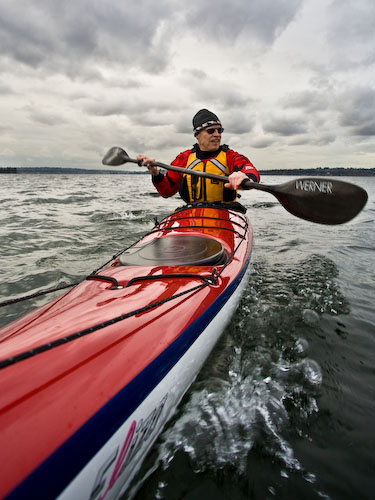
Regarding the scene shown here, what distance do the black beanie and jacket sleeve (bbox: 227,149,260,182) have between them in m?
0.50

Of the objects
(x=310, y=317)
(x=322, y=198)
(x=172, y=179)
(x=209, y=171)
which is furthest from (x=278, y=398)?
(x=172, y=179)

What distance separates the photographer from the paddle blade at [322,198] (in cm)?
262

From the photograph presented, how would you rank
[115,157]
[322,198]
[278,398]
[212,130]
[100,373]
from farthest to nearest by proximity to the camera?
1. [212,130]
2. [115,157]
3. [322,198]
4. [278,398]
5. [100,373]

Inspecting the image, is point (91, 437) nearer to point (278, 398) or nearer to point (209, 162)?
point (278, 398)

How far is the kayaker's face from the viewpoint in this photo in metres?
4.42

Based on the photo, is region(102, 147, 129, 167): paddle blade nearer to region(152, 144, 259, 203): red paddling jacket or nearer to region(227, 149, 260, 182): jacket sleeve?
region(152, 144, 259, 203): red paddling jacket

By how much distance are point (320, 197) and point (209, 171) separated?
2032 mm

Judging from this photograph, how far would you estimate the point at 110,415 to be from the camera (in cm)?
105

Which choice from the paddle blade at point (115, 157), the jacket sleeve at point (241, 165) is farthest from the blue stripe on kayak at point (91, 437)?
the paddle blade at point (115, 157)

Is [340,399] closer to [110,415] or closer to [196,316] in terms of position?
[196,316]

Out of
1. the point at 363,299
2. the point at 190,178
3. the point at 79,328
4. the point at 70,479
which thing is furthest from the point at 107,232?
the point at 70,479

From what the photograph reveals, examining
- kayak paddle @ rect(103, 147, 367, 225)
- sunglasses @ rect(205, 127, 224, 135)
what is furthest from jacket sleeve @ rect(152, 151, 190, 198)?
kayak paddle @ rect(103, 147, 367, 225)

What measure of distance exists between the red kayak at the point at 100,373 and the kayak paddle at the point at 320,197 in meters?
1.14

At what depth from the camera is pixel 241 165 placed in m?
4.11
